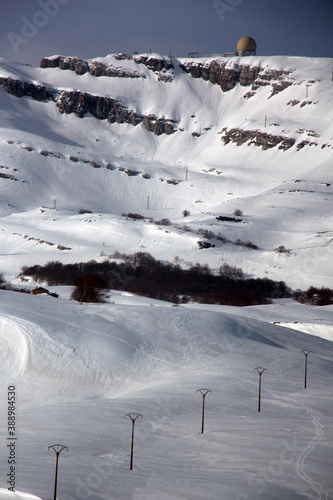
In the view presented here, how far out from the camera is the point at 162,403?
28.7 metres

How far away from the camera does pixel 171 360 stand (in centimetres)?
3709

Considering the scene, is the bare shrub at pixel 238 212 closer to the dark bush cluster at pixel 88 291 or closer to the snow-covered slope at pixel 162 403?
the dark bush cluster at pixel 88 291

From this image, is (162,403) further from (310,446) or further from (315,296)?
(315,296)

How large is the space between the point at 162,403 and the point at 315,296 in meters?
60.6

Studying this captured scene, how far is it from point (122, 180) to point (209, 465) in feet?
593

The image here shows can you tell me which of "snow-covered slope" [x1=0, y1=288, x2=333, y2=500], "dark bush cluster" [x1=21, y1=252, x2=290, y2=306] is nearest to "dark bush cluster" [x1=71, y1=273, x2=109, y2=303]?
"snow-covered slope" [x1=0, y1=288, x2=333, y2=500]

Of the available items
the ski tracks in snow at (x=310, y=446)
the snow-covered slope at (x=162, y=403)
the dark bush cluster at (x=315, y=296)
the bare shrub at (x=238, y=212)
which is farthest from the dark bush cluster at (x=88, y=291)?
the bare shrub at (x=238, y=212)

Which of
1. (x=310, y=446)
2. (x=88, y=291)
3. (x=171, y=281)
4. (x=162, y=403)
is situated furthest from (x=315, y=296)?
(x=310, y=446)

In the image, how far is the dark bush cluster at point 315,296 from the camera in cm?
8088

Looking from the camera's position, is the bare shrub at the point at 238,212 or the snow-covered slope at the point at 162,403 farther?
the bare shrub at the point at 238,212

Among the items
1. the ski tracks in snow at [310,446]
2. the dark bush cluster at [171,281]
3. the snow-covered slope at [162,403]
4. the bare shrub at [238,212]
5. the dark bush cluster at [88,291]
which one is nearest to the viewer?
the ski tracks in snow at [310,446]

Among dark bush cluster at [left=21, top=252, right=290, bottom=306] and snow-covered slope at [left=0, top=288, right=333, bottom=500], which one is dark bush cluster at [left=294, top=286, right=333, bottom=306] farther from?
snow-covered slope at [left=0, top=288, right=333, bottom=500]

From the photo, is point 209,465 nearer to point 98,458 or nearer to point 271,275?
point 98,458

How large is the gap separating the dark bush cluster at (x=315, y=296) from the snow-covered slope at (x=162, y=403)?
34086 mm
